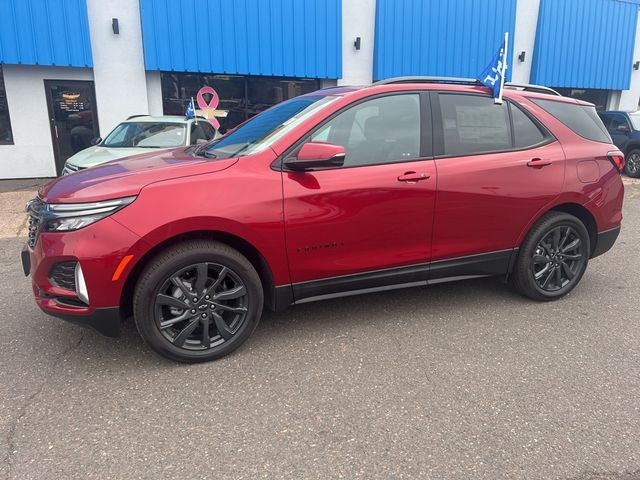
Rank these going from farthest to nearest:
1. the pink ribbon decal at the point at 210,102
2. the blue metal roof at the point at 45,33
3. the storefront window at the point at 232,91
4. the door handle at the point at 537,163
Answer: the pink ribbon decal at the point at 210,102
the storefront window at the point at 232,91
the blue metal roof at the point at 45,33
the door handle at the point at 537,163

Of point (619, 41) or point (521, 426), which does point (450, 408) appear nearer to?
point (521, 426)

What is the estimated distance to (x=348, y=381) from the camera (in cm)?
293

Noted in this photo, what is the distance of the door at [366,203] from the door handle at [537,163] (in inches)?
35.6

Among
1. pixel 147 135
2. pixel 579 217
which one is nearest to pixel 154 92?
pixel 147 135

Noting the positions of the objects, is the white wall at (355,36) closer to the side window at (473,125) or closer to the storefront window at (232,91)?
the storefront window at (232,91)

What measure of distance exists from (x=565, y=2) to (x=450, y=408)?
16004 mm

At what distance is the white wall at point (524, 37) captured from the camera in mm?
14508

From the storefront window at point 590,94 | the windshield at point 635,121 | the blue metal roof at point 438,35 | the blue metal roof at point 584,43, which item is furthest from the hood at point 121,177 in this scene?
the storefront window at point 590,94

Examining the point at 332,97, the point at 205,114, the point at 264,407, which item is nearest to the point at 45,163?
the point at 205,114

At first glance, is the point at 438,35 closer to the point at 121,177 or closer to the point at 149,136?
the point at 149,136

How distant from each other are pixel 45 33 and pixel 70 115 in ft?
5.94

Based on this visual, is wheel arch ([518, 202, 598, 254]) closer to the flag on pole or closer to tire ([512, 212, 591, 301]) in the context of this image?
tire ([512, 212, 591, 301])

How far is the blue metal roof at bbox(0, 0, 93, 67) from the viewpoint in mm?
10000

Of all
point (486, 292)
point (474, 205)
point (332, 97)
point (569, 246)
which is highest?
point (332, 97)
